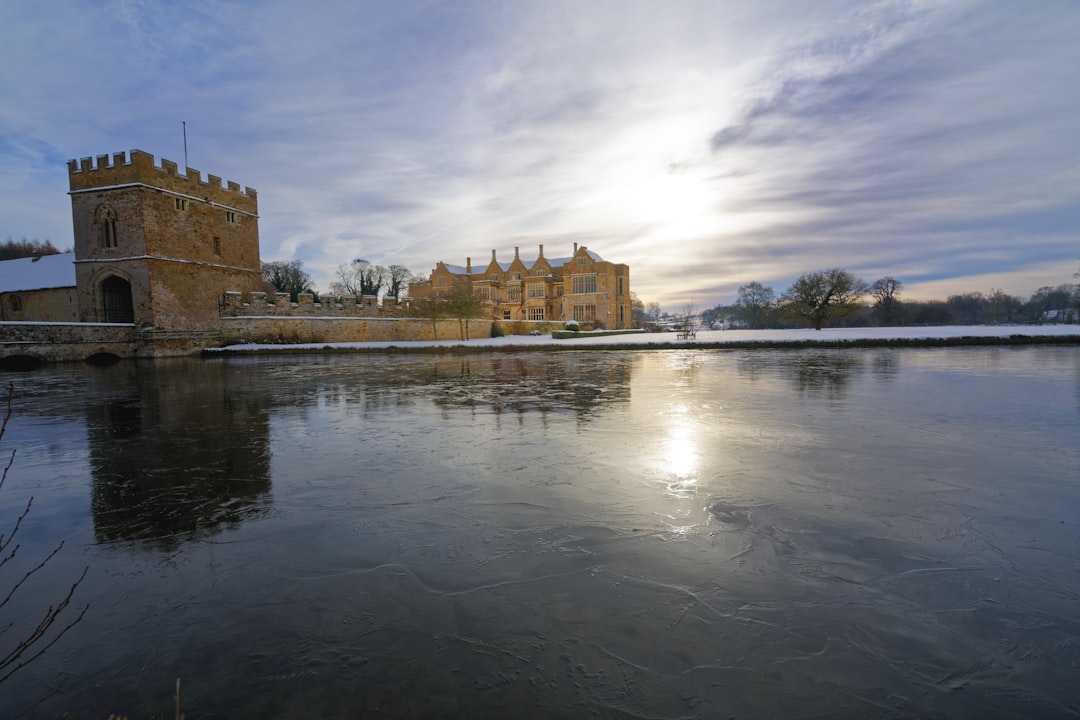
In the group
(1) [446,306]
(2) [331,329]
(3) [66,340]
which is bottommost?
(3) [66,340]

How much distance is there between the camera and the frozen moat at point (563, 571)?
219 cm

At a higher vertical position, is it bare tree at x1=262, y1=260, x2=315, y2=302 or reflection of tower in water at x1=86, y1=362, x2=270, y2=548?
bare tree at x1=262, y1=260, x2=315, y2=302

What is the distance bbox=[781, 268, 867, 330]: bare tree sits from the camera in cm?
4138

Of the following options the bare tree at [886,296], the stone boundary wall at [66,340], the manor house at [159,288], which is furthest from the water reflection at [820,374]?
the bare tree at [886,296]

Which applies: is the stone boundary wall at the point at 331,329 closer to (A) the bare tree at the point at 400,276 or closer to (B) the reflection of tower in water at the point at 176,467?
(B) the reflection of tower in water at the point at 176,467

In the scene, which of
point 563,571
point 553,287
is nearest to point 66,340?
point 563,571

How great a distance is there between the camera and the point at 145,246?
28.4 m

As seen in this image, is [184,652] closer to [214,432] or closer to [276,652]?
[276,652]

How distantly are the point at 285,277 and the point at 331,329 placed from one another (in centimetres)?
4022

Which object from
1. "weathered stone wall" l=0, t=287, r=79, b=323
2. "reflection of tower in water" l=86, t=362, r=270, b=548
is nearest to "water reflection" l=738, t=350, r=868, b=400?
"reflection of tower in water" l=86, t=362, r=270, b=548

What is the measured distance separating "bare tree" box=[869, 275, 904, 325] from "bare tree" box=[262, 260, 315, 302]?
250ft

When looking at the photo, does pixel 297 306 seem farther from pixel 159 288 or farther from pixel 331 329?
pixel 159 288

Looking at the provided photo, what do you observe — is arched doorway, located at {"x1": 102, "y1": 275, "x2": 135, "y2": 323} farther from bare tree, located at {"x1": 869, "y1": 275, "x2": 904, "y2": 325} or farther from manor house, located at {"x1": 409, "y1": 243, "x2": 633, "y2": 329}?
bare tree, located at {"x1": 869, "y1": 275, "x2": 904, "y2": 325}

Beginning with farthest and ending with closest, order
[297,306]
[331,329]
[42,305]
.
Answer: [331,329] < [297,306] < [42,305]
